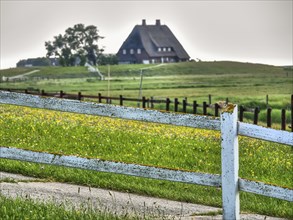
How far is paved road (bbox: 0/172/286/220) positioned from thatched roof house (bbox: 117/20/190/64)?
547 feet

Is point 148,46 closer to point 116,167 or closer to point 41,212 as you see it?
point 116,167

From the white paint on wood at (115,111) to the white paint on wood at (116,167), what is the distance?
64 centimetres

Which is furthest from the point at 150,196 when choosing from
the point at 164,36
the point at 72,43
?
the point at 164,36

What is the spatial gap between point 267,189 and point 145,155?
8.17m

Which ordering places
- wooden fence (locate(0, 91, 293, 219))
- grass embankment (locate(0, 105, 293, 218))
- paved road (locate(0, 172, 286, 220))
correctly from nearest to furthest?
wooden fence (locate(0, 91, 293, 219)) < paved road (locate(0, 172, 286, 220)) < grass embankment (locate(0, 105, 293, 218))

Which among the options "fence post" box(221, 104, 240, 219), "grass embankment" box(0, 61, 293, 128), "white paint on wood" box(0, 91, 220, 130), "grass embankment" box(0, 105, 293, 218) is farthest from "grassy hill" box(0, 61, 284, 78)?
"fence post" box(221, 104, 240, 219)

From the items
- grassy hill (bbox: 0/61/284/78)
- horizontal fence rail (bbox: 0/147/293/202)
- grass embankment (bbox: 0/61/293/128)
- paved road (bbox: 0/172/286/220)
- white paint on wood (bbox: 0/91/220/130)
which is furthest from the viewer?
grassy hill (bbox: 0/61/284/78)

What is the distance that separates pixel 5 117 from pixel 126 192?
10.5 m

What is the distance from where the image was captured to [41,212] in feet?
29.9

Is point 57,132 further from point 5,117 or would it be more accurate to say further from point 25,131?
point 5,117

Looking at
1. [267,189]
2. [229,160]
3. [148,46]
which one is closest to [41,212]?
[229,160]

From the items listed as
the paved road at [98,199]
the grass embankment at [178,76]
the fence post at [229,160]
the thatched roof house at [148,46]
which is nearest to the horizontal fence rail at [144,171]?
the fence post at [229,160]

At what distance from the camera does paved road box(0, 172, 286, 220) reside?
10523 millimetres

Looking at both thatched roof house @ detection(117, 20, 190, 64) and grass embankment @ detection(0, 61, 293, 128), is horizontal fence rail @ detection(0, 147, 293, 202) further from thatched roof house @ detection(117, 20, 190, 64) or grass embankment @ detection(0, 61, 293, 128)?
thatched roof house @ detection(117, 20, 190, 64)
